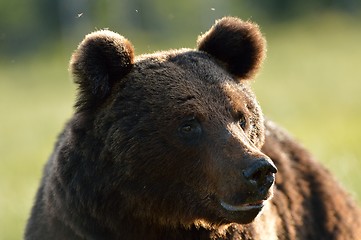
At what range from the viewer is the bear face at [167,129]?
16.8ft

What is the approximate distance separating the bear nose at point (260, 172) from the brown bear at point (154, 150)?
0.10m

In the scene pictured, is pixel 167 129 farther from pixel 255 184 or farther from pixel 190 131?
pixel 255 184

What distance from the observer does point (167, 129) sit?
5.25 meters

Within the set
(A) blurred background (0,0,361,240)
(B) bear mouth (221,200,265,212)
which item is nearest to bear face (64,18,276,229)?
(B) bear mouth (221,200,265,212)

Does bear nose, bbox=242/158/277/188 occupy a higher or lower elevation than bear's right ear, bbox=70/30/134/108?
lower

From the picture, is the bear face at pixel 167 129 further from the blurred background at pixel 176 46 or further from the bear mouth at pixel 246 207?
the blurred background at pixel 176 46

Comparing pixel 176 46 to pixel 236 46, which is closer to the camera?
Result: pixel 236 46

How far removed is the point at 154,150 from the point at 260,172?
2.47ft

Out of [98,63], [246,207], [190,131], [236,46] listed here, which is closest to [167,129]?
[190,131]

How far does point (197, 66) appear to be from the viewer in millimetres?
5527

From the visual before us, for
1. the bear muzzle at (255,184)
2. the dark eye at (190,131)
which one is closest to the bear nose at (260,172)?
the bear muzzle at (255,184)

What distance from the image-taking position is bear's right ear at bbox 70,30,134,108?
539 cm

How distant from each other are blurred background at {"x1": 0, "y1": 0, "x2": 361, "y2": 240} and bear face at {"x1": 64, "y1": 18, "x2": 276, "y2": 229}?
30.0ft

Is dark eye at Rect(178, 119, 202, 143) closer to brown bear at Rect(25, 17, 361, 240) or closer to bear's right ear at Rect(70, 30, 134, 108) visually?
brown bear at Rect(25, 17, 361, 240)
